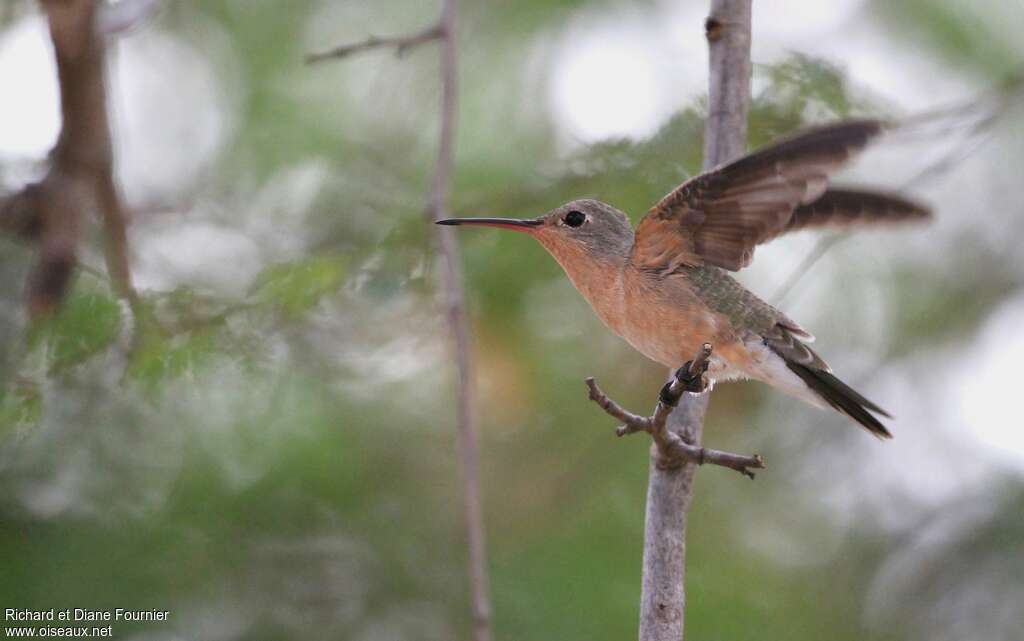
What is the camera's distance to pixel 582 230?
432cm

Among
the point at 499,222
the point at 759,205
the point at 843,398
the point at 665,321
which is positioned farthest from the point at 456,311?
the point at 843,398

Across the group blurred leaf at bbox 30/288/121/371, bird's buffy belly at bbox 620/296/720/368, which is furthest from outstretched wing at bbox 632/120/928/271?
blurred leaf at bbox 30/288/121/371

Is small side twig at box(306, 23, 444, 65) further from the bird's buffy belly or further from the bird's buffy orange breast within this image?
the bird's buffy belly

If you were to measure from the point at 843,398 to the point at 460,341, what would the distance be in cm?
135

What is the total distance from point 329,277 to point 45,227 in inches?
58.1

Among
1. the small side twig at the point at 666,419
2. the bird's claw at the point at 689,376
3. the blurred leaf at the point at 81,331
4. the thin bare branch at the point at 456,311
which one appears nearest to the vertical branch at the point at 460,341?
the thin bare branch at the point at 456,311

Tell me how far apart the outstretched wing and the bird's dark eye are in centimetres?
40

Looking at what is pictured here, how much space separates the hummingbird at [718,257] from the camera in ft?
11.4

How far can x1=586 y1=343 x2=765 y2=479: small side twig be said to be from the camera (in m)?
2.88

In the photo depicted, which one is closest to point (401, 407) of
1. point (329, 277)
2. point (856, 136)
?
point (329, 277)

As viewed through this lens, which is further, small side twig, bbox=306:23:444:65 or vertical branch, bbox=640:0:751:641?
small side twig, bbox=306:23:444:65

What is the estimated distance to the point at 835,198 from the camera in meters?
3.63

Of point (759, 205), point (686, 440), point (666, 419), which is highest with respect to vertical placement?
point (759, 205)

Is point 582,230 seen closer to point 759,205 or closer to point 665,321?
point 665,321
